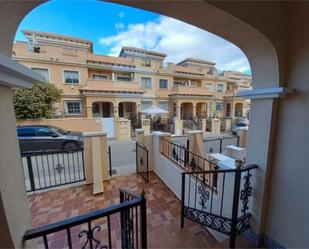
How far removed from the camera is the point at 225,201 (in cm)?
252

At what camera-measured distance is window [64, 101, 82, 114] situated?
39.1 ft

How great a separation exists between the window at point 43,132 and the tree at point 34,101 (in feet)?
8.89

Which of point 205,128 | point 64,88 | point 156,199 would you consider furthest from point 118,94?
point 156,199

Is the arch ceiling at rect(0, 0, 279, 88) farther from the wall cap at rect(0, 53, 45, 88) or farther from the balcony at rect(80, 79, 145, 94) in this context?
the balcony at rect(80, 79, 145, 94)

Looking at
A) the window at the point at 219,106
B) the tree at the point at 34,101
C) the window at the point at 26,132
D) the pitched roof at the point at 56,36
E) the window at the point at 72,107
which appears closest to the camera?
the window at the point at 26,132

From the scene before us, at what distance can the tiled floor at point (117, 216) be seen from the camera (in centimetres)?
243

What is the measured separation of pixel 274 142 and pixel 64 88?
43.4 ft

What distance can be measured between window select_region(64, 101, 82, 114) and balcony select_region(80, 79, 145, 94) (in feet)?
5.39

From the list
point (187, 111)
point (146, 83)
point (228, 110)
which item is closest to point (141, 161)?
point (146, 83)

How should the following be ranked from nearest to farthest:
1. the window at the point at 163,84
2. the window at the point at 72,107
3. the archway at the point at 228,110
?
the window at the point at 72,107 → the window at the point at 163,84 → the archway at the point at 228,110

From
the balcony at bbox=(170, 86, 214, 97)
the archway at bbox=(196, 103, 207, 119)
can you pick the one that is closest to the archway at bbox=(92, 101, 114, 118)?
the balcony at bbox=(170, 86, 214, 97)

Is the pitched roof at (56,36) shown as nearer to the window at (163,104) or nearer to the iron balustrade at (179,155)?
the window at (163,104)

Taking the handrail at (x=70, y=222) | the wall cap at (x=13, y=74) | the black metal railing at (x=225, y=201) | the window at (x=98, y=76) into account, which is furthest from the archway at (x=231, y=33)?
the window at (x=98, y=76)

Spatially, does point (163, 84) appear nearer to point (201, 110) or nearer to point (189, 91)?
point (189, 91)
